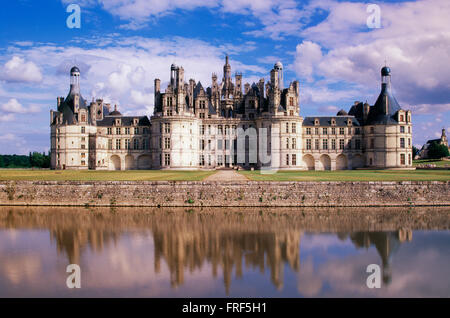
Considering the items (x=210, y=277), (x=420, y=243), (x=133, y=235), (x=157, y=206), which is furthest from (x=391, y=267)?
(x=157, y=206)

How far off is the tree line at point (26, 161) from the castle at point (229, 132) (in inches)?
991

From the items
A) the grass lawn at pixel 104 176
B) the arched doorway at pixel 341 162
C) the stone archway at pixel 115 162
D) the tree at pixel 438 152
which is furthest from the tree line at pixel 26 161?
the tree at pixel 438 152

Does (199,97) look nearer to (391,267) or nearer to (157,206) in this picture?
(157,206)

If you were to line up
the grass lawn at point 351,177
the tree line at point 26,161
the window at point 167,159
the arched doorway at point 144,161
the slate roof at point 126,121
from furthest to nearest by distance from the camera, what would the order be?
the tree line at point 26,161 → the slate roof at point 126,121 → the arched doorway at point 144,161 → the window at point 167,159 → the grass lawn at point 351,177

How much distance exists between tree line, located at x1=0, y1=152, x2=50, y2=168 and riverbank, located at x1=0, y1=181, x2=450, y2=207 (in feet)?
202

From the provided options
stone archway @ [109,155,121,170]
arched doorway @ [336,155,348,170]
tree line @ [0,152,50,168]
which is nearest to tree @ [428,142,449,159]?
arched doorway @ [336,155,348,170]

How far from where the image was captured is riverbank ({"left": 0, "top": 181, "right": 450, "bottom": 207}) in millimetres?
33656

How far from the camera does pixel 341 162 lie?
72000 millimetres

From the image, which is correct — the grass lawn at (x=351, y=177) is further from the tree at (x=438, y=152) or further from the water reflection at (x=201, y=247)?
the tree at (x=438, y=152)

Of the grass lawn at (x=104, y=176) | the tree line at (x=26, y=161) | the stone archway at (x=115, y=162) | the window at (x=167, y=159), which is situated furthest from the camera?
the tree line at (x=26, y=161)

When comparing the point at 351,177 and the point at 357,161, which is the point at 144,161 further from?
the point at 351,177

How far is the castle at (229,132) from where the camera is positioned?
6619cm

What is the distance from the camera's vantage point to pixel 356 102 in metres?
75.3

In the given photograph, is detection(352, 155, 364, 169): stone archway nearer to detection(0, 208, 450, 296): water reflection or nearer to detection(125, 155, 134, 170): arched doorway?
detection(125, 155, 134, 170): arched doorway
